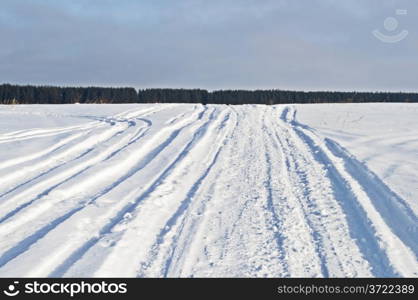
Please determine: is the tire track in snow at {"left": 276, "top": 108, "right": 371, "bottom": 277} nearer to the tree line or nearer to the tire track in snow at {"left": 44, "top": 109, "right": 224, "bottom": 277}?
the tire track in snow at {"left": 44, "top": 109, "right": 224, "bottom": 277}

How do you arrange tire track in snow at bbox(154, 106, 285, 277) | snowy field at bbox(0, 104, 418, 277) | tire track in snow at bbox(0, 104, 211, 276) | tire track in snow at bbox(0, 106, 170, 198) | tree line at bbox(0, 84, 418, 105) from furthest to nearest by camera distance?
tree line at bbox(0, 84, 418, 105), tire track in snow at bbox(0, 106, 170, 198), tire track in snow at bbox(0, 104, 211, 276), snowy field at bbox(0, 104, 418, 277), tire track in snow at bbox(154, 106, 285, 277)

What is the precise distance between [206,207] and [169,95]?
6238cm

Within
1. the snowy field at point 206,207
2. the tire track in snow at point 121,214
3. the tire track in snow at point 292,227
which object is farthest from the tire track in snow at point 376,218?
the tire track in snow at point 121,214

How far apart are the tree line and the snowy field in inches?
1888

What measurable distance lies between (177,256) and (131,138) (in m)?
7.98

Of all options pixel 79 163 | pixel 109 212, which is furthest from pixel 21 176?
pixel 109 212

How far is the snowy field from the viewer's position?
4.41m

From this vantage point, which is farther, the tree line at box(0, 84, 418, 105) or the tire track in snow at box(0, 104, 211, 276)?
the tree line at box(0, 84, 418, 105)

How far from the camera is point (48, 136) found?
12008mm

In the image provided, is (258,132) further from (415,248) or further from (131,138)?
(415,248)

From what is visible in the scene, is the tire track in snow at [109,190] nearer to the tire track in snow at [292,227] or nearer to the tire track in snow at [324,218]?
the tire track in snow at [292,227]

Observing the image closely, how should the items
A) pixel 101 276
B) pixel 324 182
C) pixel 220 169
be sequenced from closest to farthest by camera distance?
pixel 101 276
pixel 324 182
pixel 220 169

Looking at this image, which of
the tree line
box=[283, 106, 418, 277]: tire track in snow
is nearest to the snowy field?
box=[283, 106, 418, 277]: tire track in snow

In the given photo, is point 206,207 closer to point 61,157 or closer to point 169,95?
point 61,157
